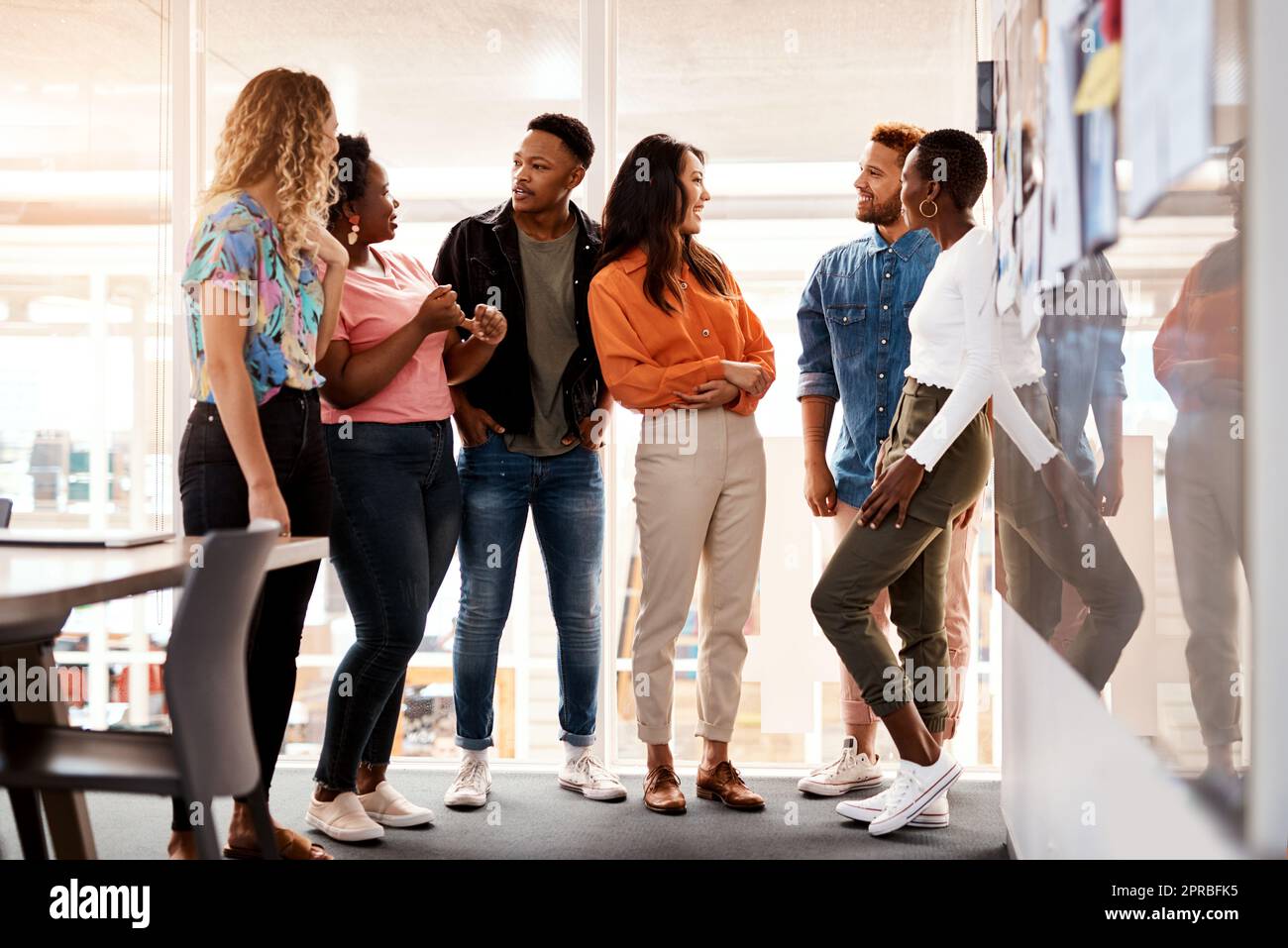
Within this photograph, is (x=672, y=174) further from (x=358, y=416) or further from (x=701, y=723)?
(x=701, y=723)

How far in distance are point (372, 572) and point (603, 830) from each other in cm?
86

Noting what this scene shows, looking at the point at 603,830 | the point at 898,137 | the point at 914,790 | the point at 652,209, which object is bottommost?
the point at 603,830

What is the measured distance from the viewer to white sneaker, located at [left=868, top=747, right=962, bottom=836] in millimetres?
2561

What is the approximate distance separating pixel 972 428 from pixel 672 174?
3.35ft

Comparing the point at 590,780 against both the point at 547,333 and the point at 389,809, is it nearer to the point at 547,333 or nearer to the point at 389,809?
the point at 389,809

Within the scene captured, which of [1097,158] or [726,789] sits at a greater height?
[1097,158]

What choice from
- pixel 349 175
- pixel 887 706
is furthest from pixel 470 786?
pixel 349 175

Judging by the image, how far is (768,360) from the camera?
2920 millimetres

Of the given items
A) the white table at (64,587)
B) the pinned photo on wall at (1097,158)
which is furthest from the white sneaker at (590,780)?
the pinned photo on wall at (1097,158)

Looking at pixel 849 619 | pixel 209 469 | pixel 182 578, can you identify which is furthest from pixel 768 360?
pixel 182 578

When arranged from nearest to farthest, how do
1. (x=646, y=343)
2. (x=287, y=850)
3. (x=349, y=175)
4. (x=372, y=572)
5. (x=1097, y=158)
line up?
(x=1097, y=158) → (x=287, y=850) → (x=372, y=572) → (x=349, y=175) → (x=646, y=343)

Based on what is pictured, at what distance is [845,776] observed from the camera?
302 centimetres

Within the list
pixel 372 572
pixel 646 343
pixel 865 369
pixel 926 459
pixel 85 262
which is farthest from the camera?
pixel 85 262

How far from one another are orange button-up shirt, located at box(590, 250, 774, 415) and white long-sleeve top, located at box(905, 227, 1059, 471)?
0.51m
